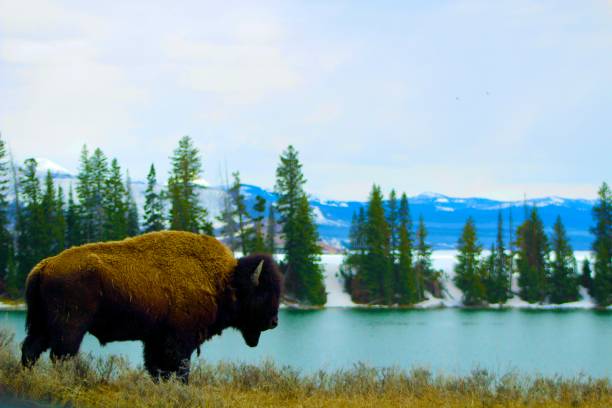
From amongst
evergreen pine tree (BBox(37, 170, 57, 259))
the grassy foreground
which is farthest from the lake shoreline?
the grassy foreground

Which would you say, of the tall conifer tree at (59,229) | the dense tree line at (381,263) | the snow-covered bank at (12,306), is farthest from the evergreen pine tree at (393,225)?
the snow-covered bank at (12,306)

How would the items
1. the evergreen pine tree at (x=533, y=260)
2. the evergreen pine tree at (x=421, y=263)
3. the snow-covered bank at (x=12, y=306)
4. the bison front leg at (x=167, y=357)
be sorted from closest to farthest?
the bison front leg at (x=167, y=357), the snow-covered bank at (x=12, y=306), the evergreen pine tree at (x=533, y=260), the evergreen pine tree at (x=421, y=263)

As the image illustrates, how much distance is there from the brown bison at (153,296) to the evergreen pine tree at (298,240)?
5719 cm

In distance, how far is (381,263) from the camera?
74.6 m

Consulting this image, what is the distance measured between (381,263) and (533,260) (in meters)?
17.6

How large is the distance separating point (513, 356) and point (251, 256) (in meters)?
25.1

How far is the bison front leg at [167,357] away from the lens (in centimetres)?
987

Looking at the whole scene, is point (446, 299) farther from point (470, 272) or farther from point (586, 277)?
point (586, 277)

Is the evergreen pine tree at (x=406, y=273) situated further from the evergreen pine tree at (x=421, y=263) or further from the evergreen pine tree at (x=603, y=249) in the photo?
the evergreen pine tree at (x=603, y=249)

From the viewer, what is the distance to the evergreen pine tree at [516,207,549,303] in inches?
2997

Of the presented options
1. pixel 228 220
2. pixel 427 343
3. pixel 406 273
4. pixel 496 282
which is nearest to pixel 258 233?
pixel 228 220

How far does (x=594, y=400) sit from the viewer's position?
10.6 m

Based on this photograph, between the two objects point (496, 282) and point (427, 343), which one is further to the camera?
point (496, 282)

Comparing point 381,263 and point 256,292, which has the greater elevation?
point 381,263
